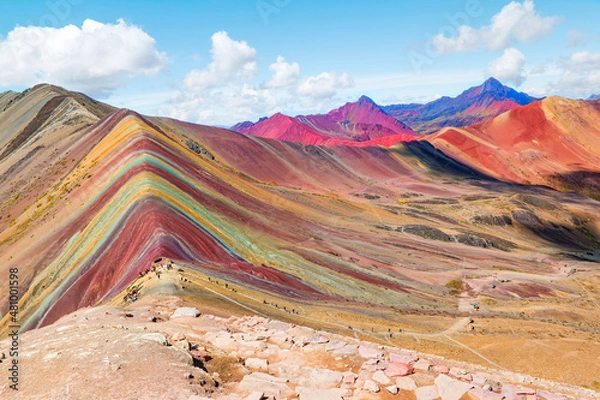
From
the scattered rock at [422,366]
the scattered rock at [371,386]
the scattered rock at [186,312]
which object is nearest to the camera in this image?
the scattered rock at [371,386]

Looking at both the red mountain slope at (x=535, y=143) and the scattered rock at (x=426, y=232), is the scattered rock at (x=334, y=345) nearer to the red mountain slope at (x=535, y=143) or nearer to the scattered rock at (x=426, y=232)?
the scattered rock at (x=426, y=232)

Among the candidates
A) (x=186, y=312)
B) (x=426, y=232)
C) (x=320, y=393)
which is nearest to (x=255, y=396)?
(x=320, y=393)

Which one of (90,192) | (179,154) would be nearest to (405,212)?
(179,154)

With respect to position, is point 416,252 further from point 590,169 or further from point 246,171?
point 590,169

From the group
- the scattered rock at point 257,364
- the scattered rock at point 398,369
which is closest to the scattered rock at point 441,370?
the scattered rock at point 398,369

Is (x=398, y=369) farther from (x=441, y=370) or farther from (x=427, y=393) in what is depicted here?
(x=441, y=370)

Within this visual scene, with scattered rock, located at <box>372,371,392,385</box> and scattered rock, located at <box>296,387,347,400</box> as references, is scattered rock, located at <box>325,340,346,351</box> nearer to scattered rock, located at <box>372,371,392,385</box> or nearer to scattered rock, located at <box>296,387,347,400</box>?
scattered rock, located at <box>372,371,392,385</box>
